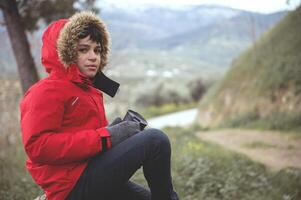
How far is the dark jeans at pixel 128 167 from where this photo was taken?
270 centimetres

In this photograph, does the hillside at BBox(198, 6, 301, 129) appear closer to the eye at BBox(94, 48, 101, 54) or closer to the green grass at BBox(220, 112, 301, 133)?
the green grass at BBox(220, 112, 301, 133)

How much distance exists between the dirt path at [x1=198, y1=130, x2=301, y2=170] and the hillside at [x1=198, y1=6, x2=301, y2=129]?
2.87 ft

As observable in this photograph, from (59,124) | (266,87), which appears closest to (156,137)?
(59,124)

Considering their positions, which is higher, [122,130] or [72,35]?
[72,35]

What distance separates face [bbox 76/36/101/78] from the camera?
2.99 metres

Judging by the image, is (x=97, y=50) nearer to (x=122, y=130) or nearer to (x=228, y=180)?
(x=122, y=130)

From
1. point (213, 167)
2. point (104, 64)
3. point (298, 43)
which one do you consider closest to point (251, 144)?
point (213, 167)

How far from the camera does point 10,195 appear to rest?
4531 mm

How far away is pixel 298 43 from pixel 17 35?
10826 millimetres

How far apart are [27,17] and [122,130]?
16.8 feet

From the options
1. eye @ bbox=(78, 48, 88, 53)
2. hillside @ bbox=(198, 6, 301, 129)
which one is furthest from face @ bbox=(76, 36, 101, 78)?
hillside @ bbox=(198, 6, 301, 129)

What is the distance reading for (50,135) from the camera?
251cm

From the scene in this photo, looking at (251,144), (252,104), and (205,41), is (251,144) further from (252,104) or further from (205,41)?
(205,41)

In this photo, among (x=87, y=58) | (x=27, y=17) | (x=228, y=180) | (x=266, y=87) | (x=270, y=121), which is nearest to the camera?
(x=87, y=58)
